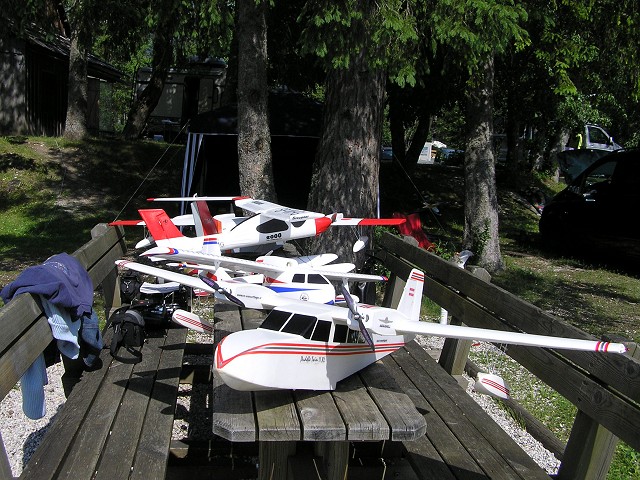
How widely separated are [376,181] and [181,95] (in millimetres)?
24468

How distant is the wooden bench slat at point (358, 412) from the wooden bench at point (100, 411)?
2.87 ft

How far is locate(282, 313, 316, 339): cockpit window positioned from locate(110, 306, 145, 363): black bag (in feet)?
5.41

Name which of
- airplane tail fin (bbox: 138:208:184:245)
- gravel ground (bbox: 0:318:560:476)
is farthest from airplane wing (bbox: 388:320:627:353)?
airplane tail fin (bbox: 138:208:184:245)

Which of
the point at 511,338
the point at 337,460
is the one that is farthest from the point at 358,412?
the point at 511,338

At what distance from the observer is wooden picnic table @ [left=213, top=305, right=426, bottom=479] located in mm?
2766

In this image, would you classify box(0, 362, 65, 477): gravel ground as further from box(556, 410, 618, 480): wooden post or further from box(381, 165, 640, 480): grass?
box(381, 165, 640, 480): grass

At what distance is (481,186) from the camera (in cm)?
1175

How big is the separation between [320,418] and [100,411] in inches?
55.0

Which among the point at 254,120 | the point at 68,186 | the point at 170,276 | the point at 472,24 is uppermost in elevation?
the point at 472,24

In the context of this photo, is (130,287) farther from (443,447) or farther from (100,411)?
(443,447)

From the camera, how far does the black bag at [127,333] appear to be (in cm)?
441

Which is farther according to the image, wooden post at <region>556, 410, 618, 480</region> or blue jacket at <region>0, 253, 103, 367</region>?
blue jacket at <region>0, 253, 103, 367</region>

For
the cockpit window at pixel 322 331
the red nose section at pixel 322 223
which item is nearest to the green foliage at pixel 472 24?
the red nose section at pixel 322 223

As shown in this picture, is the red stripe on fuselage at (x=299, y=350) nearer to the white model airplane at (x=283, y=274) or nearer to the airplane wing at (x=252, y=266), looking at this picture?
the white model airplane at (x=283, y=274)
